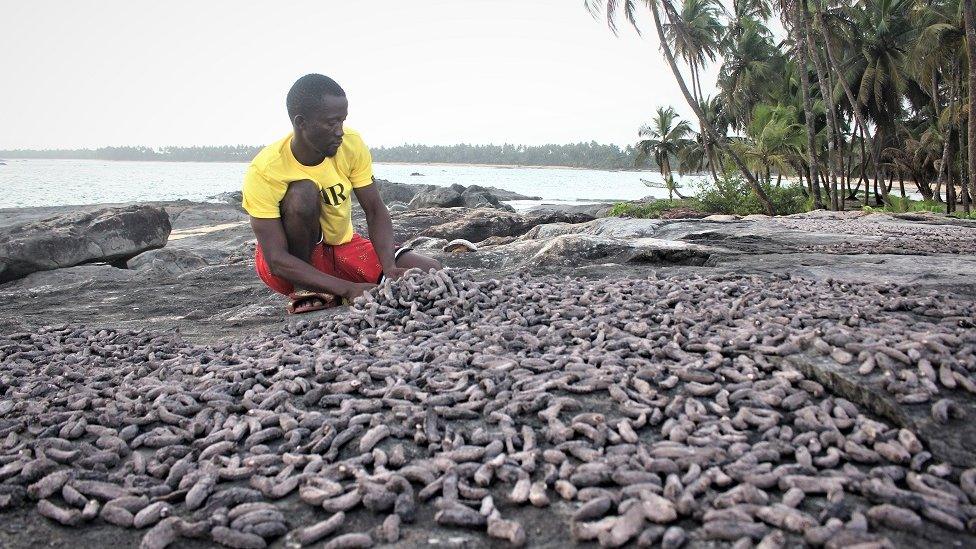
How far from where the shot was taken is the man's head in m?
4.29

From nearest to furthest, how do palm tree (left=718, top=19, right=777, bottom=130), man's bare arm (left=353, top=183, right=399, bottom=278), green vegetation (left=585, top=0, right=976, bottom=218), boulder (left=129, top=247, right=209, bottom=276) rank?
1. man's bare arm (left=353, top=183, right=399, bottom=278)
2. boulder (left=129, top=247, right=209, bottom=276)
3. green vegetation (left=585, top=0, right=976, bottom=218)
4. palm tree (left=718, top=19, right=777, bottom=130)

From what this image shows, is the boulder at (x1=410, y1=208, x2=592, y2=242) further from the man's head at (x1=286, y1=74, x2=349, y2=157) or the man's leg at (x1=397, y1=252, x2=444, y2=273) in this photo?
the man's head at (x1=286, y1=74, x2=349, y2=157)

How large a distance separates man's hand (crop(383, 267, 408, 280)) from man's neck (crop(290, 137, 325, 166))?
901mm

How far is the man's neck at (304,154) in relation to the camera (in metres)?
4.62

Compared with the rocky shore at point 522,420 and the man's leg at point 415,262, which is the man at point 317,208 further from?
the rocky shore at point 522,420

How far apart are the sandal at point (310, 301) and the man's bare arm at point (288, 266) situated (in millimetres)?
128

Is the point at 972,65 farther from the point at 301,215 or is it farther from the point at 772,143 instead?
the point at 301,215

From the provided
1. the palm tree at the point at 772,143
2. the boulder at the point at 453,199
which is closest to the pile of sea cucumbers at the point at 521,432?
the boulder at the point at 453,199

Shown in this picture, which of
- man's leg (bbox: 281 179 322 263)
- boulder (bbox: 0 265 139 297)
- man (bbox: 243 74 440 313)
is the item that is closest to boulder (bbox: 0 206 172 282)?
boulder (bbox: 0 265 139 297)

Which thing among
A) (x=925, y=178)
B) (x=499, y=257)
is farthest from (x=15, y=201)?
(x=925, y=178)

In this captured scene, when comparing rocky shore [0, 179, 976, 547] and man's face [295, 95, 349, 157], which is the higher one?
man's face [295, 95, 349, 157]

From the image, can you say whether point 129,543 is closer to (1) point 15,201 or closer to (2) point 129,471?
(2) point 129,471

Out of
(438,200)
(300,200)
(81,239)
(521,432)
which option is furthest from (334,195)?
(438,200)

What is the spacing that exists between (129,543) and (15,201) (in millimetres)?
31433
